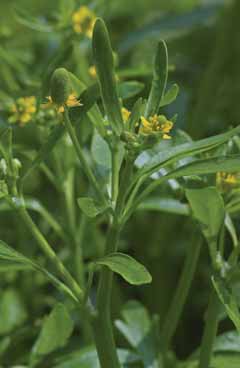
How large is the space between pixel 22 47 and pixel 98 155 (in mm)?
860

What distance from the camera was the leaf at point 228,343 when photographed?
762 millimetres

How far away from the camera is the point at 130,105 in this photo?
121cm

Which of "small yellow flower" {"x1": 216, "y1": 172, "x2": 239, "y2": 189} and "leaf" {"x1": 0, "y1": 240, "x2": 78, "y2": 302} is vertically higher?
"leaf" {"x1": 0, "y1": 240, "x2": 78, "y2": 302}

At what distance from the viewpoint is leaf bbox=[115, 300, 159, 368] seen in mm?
771

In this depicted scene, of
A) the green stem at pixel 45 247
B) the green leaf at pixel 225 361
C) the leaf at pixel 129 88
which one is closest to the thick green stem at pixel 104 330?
the green stem at pixel 45 247

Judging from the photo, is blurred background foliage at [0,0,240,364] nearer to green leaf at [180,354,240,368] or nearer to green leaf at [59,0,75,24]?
green leaf at [59,0,75,24]

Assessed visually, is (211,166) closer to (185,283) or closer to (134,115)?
(134,115)

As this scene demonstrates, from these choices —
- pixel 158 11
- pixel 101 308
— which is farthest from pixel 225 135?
pixel 158 11

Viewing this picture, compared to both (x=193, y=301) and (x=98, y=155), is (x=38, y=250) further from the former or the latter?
(x=98, y=155)

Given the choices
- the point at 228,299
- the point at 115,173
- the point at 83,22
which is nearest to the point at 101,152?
the point at 115,173

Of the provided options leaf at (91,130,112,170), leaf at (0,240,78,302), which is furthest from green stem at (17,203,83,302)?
leaf at (91,130,112,170)

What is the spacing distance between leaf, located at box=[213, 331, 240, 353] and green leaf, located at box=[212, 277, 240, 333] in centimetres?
15

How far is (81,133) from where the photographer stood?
870 mm

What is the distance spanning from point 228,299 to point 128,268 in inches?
4.0
